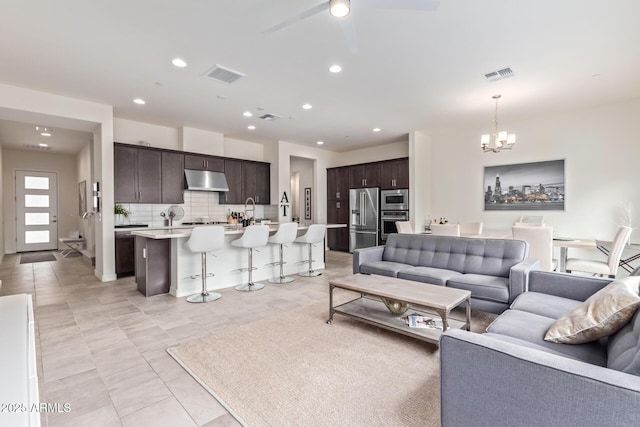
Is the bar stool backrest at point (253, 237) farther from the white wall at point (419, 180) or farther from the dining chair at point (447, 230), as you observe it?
the white wall at point (419, 180)

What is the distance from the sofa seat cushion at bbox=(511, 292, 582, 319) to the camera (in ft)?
7.14

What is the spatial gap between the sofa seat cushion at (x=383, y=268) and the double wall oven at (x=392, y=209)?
3.09 m

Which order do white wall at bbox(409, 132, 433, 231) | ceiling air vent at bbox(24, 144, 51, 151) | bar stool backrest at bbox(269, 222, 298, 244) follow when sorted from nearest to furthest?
bar stool backrest at bbox(269, 222, 298, 244)
white wall at bbox(409, 132, 433, 231)
ceiling air vent at bbox(24, 144, 51, 151)

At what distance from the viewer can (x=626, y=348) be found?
1.33 metres

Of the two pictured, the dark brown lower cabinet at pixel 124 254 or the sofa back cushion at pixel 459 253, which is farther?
the dark brown lower cabinet at pixel 124 254

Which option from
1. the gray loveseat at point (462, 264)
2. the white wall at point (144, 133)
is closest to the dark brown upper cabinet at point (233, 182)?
the white wall at point (144, 133)

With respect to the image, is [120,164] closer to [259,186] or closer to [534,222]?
[259,186]

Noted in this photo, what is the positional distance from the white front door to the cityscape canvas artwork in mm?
11553

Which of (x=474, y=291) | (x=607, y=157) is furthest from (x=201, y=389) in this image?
(x=607, y=157)

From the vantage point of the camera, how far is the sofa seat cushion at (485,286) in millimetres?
2953

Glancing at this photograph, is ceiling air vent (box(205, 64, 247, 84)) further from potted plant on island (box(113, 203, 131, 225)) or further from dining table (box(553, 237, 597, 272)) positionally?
dining table (box(553, 237, 597, 272))

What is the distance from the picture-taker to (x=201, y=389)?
6.63 feet

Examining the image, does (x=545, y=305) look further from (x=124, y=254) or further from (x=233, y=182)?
(x=233, y=182)

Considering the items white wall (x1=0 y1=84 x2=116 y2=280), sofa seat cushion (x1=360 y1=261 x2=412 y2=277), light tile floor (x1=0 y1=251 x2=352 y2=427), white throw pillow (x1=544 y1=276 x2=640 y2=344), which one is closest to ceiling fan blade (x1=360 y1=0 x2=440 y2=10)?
white throw pillow (x1=544 y1=276 x2=640 y2=344)
